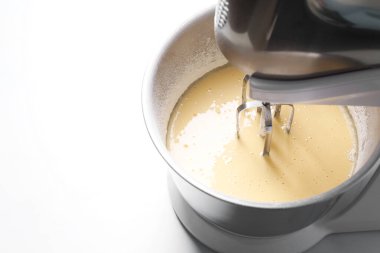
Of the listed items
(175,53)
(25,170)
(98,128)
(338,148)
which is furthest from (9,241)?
(338,148)

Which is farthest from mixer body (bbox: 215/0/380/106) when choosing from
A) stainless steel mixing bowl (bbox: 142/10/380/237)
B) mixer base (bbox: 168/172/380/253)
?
mixer base (bbox: 168/172/380/253)

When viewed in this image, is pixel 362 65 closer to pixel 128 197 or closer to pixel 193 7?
pixel 128 197

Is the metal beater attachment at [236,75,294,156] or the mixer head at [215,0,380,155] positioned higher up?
the mixer head at [215,0,380,155]

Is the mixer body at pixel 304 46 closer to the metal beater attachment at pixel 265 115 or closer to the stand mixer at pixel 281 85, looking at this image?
the stand mixer at pixel 281 85

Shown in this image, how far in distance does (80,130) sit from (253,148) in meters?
0.29

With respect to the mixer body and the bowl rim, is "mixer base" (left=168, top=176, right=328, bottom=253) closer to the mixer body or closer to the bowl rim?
the bowl rim

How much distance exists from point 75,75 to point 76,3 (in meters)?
0.16

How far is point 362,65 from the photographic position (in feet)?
1.45

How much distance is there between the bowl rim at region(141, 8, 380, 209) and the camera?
0.52m

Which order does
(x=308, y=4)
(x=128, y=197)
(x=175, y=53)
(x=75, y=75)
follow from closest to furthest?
(x=308, y=4) → (x=175, y=53) → (x=128, y=197) → (x=75, y=75)

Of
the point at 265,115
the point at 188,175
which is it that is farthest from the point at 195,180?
the point at 265,115

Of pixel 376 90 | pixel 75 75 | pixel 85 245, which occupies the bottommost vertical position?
pixel 85 245

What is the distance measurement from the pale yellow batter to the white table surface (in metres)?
0.09

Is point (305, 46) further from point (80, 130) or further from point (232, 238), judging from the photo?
point (80, 130)
